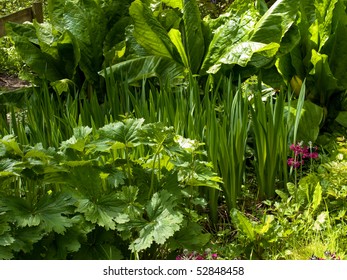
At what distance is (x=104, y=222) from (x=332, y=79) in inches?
70.2

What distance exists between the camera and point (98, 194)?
1841 millimetres

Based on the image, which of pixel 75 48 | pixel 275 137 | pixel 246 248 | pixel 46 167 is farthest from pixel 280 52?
pixel 46 167

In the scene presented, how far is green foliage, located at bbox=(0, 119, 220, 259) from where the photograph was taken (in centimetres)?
174

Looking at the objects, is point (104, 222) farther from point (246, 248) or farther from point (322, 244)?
point (322, 244)

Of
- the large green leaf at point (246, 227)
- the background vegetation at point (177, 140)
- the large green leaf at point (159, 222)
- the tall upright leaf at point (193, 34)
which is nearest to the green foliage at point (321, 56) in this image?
the background vegetation at point (177, 140)

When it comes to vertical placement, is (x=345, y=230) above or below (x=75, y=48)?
below

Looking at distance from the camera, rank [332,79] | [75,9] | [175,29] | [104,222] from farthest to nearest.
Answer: [75,9], [175,29], [332,79], [104,222]

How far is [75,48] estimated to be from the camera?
3.41 metres

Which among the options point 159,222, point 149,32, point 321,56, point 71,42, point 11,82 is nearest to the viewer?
point 159,222

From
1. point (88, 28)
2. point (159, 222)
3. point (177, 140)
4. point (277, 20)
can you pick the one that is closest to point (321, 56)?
point (277, 20)

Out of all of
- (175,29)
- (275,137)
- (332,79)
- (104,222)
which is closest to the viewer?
(104,222)

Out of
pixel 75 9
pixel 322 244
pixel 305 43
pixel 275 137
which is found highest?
pixel 75 9

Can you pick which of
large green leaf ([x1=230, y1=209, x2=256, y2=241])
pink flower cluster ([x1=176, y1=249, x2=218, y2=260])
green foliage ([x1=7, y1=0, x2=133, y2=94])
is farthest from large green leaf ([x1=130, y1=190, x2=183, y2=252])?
green foliage ([x1=7, y1=0, x2=133, y2=94])

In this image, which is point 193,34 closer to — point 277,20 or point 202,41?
point 202,41
